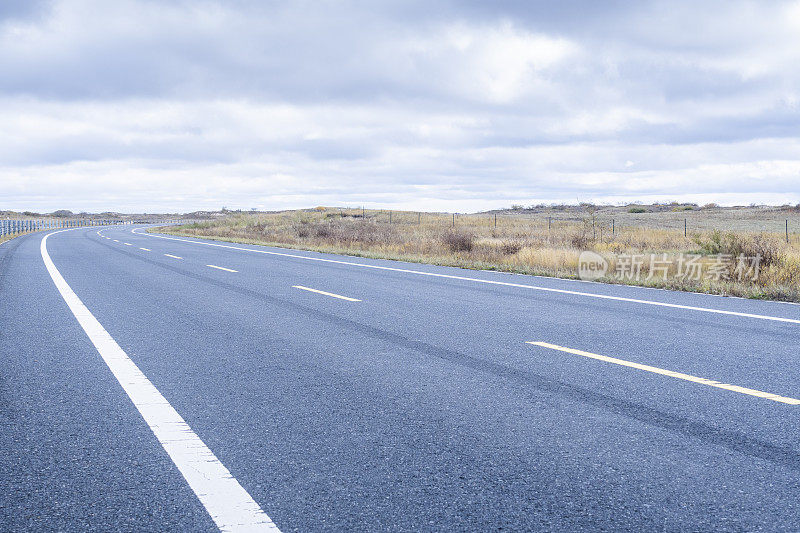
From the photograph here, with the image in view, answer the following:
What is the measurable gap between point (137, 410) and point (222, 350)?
7.10ft

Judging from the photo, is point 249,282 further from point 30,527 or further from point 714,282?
point 30,527

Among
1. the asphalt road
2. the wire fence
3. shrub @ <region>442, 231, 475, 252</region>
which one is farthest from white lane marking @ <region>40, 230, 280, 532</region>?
the wire fence

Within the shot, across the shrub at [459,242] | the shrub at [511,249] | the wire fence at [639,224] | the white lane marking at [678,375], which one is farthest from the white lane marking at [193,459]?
the wire fence at [639,224]

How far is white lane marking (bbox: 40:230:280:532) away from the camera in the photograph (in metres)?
3.19

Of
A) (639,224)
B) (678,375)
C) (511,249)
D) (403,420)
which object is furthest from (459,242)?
(639,224)

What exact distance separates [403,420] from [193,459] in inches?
57.3

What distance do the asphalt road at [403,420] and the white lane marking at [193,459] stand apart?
0.7 inches

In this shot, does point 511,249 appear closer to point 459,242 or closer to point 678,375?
point 459,242

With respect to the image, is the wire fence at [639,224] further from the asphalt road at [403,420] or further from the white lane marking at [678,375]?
the white lane marking at [678,375]

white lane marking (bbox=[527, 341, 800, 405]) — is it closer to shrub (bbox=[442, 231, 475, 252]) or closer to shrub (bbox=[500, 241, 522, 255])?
shrub (bbox=[500, 241, 522, 255])

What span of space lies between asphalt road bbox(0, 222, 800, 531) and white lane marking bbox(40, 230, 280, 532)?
0.02 meters

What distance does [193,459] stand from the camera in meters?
3.92

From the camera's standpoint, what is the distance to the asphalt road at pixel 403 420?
329cm

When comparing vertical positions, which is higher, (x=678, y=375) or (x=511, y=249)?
(x=511, y=249)
